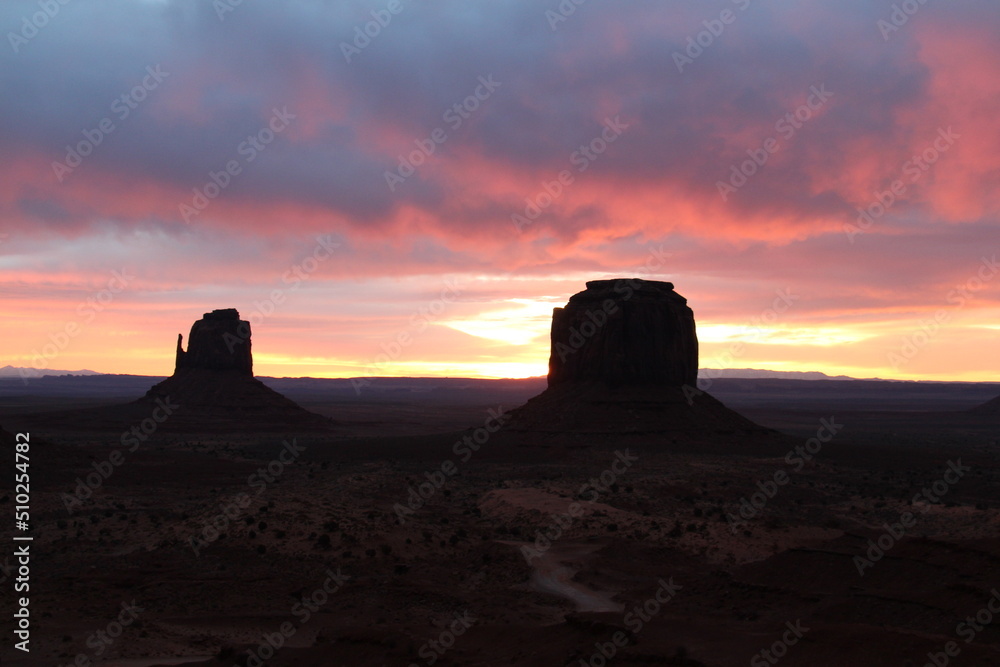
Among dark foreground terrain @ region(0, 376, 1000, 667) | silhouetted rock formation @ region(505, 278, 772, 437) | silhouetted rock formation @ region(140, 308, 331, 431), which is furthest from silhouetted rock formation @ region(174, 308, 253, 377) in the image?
dark foreground terrain @ region(0, 376, 1000, 667)

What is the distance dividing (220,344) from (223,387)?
→ 6754 mm

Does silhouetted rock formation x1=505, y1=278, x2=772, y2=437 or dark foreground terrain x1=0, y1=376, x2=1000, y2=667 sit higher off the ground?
silhouetted rock formation x1=505, y1=278, x2=772, y2=437

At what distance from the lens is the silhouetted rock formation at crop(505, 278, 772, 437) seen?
2667 inches

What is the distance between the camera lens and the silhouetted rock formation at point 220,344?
362 ft

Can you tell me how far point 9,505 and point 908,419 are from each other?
142m

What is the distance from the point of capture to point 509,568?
24.8 m

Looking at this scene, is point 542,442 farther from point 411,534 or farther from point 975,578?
point 975,578

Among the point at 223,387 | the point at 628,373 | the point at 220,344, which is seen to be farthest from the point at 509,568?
the point at 220,344

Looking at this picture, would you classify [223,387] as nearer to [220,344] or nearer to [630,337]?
[220,344]

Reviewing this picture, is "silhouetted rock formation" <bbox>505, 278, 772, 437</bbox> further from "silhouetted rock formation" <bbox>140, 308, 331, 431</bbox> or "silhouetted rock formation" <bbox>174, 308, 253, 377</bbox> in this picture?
"silhouetted rock formation" <bbox>174, 308, 253, 377</bbox>

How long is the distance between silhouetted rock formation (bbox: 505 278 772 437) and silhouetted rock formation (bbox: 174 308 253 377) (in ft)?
174

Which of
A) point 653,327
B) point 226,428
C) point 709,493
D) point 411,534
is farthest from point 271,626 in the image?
point 226,428

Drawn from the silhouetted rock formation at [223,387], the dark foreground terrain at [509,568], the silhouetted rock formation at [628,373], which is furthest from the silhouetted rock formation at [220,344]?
the dark foreground terrain at [509,568]

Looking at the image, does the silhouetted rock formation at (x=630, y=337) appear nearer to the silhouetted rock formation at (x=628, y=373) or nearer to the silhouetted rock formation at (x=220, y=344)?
the silhouetted rock formation at (x=628, y=373)
